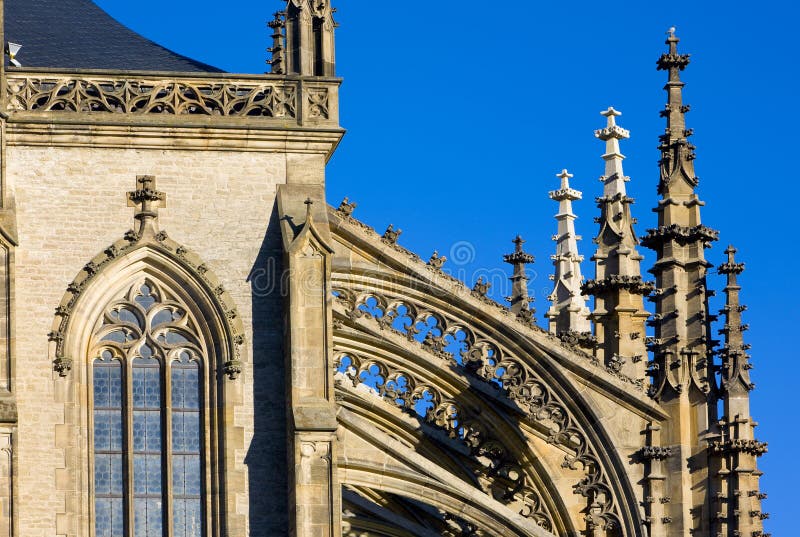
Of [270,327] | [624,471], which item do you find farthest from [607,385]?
[270,327]

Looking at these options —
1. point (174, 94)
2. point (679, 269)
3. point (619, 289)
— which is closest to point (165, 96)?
point (174, 94)

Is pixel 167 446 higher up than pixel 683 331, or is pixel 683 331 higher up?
pixel 683 331

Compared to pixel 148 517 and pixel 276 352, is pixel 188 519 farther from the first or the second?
pixel 276 352

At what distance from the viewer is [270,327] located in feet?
145

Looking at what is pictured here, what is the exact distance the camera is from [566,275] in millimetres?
59188

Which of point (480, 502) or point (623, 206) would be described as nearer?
point (480, 502)

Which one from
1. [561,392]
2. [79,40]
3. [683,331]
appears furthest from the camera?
[79,40]

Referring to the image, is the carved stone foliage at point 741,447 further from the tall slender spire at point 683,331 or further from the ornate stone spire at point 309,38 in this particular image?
the ornate stone spire at point 309,38

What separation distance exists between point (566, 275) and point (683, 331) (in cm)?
1365

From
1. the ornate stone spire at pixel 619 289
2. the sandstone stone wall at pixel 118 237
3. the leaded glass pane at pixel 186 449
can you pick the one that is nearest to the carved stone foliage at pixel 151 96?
the sandstone stone wall at pixel 118 237

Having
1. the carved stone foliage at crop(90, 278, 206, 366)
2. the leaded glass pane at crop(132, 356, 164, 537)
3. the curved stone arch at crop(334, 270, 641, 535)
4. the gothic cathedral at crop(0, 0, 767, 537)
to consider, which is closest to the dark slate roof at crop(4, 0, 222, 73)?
the gothic cathedral at crop(0, 0, 767, 537)

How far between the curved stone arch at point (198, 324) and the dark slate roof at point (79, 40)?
10.4 ft

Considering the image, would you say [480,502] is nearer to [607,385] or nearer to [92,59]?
[607,385]

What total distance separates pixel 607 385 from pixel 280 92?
6254mm
